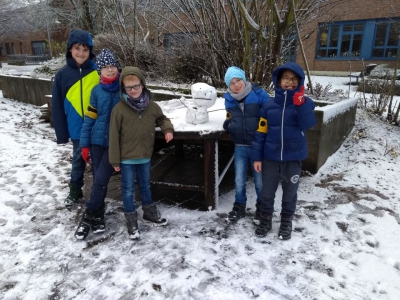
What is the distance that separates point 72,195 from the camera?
3441 mm

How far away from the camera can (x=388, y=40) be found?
50.0 feet

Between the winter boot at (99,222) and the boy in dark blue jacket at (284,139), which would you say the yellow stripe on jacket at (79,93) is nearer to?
the winter boot at (99,222)

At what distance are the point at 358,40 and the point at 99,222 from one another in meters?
17.3

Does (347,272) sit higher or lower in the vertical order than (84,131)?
lower

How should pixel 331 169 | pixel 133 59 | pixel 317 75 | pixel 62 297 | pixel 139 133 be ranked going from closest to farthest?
1. pixel 62 297
2. pixel 139 133
3. pixel 331 169
4. pixel 133 59
5. pixel 317 75

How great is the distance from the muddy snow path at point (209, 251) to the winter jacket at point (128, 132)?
775mm

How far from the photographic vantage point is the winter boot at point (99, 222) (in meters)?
2.91

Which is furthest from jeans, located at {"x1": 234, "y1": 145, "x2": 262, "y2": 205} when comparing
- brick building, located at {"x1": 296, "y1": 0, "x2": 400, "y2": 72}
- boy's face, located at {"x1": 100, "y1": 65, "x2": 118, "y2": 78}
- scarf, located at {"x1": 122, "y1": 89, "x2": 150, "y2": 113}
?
brick building, located at {"x1": 296, "y1": 0, "x2": 400, "y2": 72}

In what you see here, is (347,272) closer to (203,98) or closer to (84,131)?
(203,98)

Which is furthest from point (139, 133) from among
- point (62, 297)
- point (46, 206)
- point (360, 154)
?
point (360, 154)

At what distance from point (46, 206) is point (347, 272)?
9.95ft

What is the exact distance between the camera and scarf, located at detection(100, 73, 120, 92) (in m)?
2.72

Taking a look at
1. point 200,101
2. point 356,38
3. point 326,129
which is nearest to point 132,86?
point 200,101

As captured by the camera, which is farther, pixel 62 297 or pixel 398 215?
pixel 398 215
